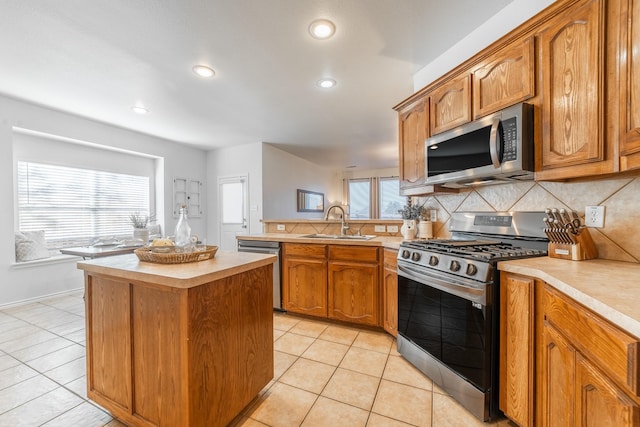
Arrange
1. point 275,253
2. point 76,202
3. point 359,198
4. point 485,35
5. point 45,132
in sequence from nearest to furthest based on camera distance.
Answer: point 485,35, point 275,253, point 45,132, point 76,202, point 359,198

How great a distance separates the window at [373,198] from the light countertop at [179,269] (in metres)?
7.02

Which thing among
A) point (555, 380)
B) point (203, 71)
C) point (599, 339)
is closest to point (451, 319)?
point (555, 380)

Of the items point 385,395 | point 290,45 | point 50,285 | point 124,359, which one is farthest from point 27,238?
point 385,395

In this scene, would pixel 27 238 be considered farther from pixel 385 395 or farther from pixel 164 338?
pixel 385 395

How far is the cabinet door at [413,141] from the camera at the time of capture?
7.54 ft

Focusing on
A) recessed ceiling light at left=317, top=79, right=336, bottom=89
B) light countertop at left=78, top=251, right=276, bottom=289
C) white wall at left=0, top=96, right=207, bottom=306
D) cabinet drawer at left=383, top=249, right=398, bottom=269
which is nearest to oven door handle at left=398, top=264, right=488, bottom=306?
cabinet drawer at left=383, top=249, right=398, bottom=269

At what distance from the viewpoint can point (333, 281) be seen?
8.76ft

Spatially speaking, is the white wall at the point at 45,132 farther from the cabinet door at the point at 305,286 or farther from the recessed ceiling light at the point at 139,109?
the cabinet door at the point at 305,286

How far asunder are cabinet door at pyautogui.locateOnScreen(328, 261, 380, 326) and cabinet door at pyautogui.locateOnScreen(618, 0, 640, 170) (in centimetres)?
175

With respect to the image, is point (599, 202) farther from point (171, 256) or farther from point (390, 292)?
point (171, 256)

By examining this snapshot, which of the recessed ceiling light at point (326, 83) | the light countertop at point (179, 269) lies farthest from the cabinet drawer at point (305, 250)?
the recessed ceiling light at point (326, 83)

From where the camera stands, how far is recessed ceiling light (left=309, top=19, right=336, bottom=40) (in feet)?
6.38

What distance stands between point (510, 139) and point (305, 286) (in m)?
2.18

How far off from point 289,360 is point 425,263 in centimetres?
129
